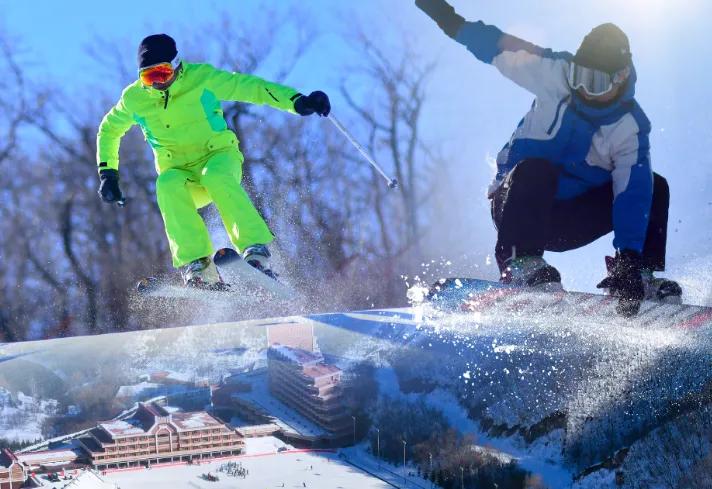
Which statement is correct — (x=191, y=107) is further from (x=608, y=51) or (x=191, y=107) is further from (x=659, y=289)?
(x=659, y=289)

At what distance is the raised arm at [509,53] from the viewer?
14.3ft

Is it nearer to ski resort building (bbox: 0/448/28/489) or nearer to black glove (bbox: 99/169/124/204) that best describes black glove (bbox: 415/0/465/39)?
black glove (bbox: 99/169/124/204)

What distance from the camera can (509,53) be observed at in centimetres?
443

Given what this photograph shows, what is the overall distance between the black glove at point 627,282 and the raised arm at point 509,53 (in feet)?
2.54

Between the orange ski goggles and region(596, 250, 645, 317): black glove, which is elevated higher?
the orange ski goggles

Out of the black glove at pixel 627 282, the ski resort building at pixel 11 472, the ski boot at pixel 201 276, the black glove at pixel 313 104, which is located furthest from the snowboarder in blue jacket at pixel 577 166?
the ski resort building at pixel 11 472

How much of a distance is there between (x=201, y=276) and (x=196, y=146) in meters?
0.67

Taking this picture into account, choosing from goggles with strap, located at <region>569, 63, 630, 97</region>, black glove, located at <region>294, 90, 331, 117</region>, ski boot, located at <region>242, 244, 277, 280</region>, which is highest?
black glove, located at <region>294, 90, 331, 117</region>

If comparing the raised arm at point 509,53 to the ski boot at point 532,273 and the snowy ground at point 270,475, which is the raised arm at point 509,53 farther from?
the snowy ground at point 270,475

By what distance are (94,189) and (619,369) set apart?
5.20 m

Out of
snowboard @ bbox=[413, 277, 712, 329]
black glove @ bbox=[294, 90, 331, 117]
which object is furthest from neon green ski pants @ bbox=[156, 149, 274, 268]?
snowboard @ bbox=[413, 277, 712, 329]

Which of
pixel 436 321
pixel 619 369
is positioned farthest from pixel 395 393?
pixel 619 369

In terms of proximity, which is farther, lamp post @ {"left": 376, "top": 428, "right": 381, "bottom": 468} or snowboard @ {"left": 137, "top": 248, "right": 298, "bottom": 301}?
snowboard @ {"left": 137, "top": 248, "right": 298, "bottom": 301}

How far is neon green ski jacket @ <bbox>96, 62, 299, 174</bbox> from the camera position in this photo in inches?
203
